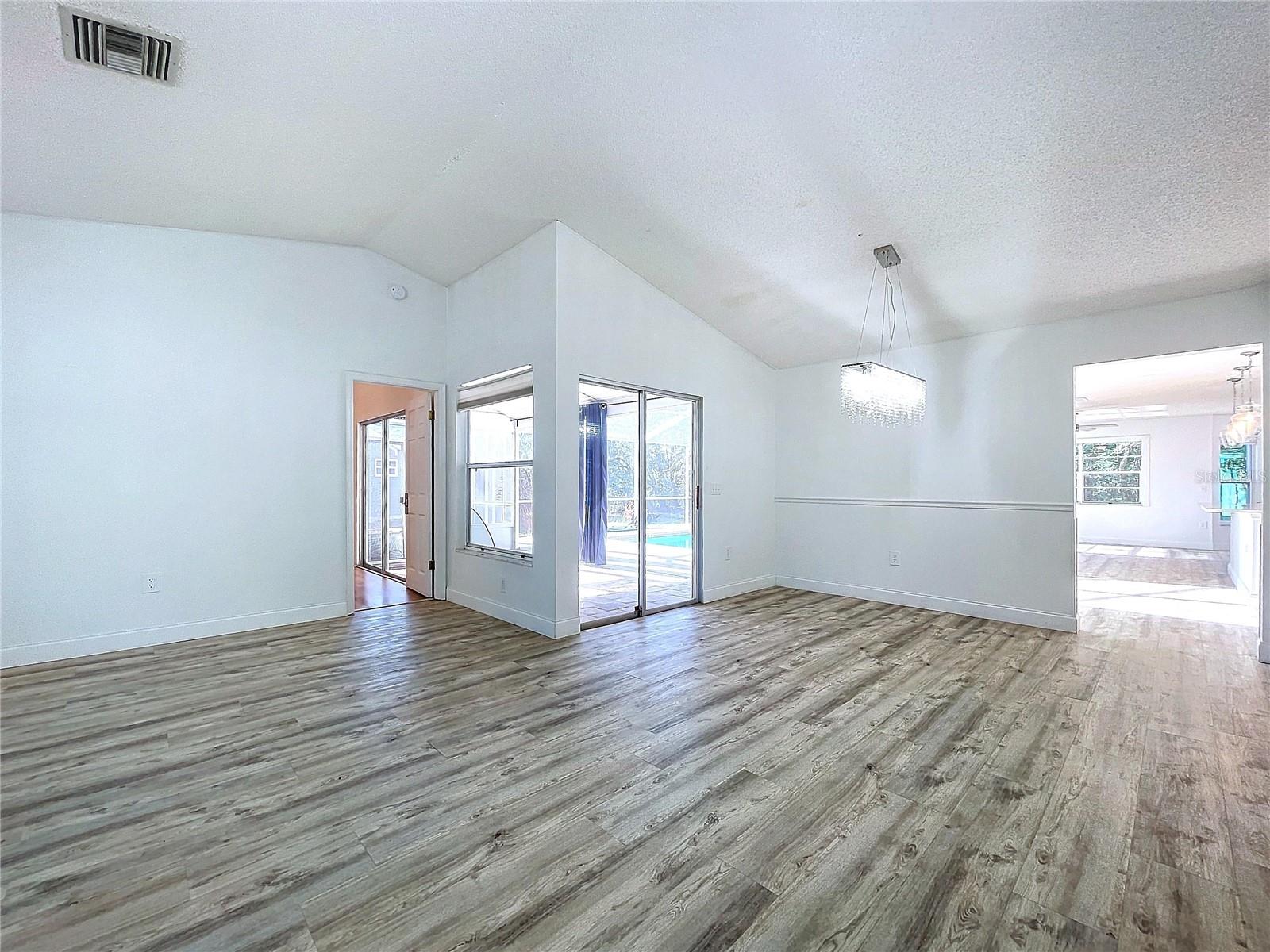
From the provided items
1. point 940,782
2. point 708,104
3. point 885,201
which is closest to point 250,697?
point 940,782

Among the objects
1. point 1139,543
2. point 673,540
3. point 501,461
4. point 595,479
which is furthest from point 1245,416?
point 501,461

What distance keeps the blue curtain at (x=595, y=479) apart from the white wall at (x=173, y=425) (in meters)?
1.89

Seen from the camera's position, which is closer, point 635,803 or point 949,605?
point 635,803

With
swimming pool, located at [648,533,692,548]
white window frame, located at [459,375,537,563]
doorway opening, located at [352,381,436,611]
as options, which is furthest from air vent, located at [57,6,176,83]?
swimming pool, located at [648,533,692,548]

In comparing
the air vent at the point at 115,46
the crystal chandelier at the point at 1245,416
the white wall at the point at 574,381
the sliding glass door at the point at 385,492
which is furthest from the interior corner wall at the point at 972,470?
the air vent at the point at 115,46

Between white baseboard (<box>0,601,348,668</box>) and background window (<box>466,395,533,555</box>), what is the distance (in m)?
1.42

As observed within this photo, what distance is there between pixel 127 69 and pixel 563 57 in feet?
6.40

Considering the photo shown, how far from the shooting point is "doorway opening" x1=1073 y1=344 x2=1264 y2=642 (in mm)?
→ 5316

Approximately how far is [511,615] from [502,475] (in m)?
1.23

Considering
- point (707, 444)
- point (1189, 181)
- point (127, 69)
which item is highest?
point (127, 69)

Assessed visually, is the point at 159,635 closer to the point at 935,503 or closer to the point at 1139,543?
the point at 935,503

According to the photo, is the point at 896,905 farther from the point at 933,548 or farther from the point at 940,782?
the point at 933,548

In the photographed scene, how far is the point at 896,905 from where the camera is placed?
161 cm

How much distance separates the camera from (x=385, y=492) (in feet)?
23.7
